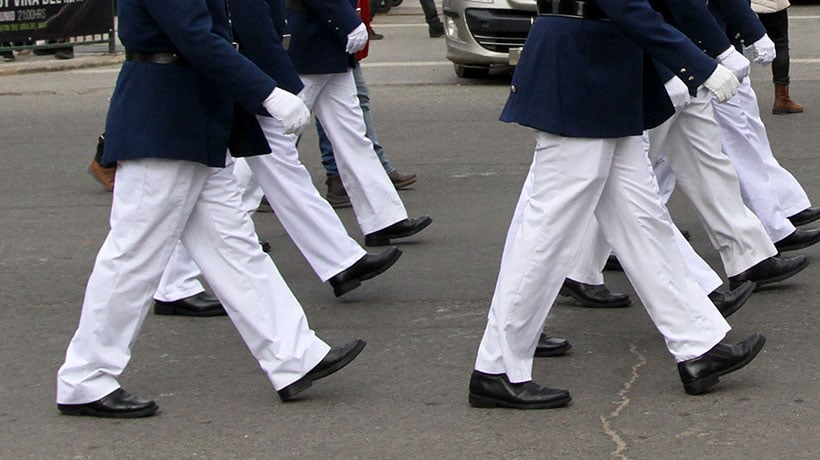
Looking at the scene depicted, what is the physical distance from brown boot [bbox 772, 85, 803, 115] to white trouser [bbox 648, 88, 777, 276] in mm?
4846

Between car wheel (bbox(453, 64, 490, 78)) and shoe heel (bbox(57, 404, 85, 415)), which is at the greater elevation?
shoe heel (bbox(57, 404, 85, 415))

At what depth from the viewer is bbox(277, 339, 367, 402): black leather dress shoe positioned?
4.89 meters

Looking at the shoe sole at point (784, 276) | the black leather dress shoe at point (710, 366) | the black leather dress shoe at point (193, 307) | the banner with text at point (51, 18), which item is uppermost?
the black leather dress shoe at point (710, 366)

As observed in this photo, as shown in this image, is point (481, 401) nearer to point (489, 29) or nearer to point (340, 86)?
point (340, 86)

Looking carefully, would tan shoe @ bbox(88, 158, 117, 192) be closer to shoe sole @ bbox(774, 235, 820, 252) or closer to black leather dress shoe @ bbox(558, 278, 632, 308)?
black leather dress shoe @ bbox(558, 278, 632, 308)

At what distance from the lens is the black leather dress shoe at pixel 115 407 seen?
4820 mm

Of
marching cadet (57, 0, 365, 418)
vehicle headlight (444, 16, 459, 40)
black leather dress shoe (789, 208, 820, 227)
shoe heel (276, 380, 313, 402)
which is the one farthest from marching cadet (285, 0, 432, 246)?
vehicle headlight (444, 16, 459, 40)

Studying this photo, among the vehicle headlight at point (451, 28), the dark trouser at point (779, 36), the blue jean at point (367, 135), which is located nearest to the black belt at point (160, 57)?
A: the blue jean at point (367, 135)

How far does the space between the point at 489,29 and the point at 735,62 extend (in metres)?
7.46

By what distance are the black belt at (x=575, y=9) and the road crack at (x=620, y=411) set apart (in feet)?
3.95

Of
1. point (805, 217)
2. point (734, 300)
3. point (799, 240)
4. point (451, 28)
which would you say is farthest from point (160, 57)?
point (451, 28)

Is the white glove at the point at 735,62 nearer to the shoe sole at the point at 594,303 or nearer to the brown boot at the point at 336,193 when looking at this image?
the shoe sole at the point at 594,303

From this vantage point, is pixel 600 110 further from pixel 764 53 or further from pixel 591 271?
pixel 764 53

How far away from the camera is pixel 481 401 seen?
4.87 m
